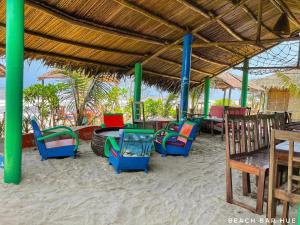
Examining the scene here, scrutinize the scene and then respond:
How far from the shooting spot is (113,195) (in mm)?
3291

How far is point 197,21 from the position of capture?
23.9 ft

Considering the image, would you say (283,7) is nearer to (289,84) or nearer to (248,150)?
(248,150)

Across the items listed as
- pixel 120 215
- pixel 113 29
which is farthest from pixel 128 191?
pixel 113 29

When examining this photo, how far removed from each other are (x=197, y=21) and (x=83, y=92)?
11.7 ft

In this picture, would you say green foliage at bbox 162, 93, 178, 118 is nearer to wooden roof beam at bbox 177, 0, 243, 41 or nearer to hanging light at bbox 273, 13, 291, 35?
wooden roof beam at bbox 177, 0, 243, 41

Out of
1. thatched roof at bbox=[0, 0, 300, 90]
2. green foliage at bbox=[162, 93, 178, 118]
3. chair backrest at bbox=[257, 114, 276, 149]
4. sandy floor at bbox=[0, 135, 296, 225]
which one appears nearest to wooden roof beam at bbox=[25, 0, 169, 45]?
thatched roof at bbox=[0, 0, 300, 90]

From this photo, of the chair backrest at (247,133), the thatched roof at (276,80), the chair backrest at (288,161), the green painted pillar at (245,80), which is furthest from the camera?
the thatched roof at (276,80)

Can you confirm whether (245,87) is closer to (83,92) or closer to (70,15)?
A: (83,92)

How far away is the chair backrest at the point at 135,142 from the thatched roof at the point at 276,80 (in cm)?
1181

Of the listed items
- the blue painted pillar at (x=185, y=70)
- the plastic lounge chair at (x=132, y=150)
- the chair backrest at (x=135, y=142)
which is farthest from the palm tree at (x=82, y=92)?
the chair backrest at (x=135, y=142)

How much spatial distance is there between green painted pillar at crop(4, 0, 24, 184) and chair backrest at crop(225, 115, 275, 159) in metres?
2.48

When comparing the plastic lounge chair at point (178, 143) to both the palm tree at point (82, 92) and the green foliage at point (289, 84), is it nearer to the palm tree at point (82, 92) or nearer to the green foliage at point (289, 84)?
the palm tree at point (82, 92)

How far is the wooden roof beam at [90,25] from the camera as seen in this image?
16.0 ft

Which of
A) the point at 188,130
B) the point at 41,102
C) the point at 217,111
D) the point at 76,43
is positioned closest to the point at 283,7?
the point at 217,111
